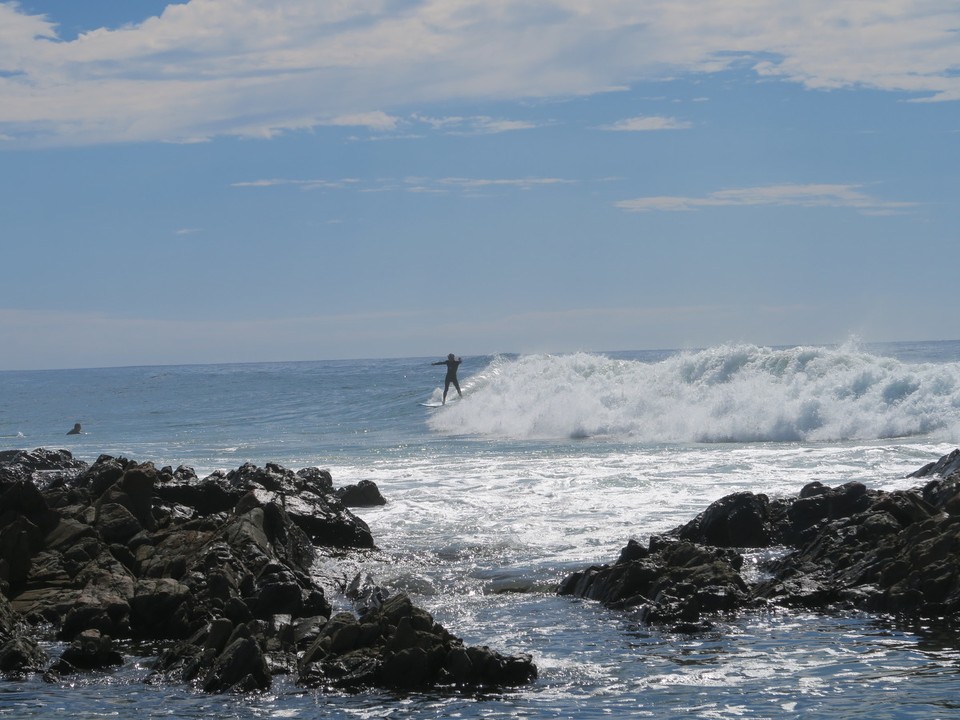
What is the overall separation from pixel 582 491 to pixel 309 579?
800cm

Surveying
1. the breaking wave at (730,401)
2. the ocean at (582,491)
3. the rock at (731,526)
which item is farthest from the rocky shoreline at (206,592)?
the breaking wave at (730,401)

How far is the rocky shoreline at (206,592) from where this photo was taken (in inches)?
361

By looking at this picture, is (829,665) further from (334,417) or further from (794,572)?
(334,417)

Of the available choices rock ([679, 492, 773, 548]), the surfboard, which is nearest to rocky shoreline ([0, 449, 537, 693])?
rock ([679, 492, 773, 548])

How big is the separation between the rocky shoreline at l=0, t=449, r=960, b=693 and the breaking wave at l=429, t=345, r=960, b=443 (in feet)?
48.3

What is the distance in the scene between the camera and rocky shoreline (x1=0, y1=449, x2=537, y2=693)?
9.18 m

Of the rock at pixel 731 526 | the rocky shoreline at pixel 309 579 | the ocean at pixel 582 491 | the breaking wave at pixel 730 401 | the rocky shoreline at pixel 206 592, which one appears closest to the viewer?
the ocean at pixel 582 491

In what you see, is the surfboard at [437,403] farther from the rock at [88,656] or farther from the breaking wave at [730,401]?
the rock at [88,656]

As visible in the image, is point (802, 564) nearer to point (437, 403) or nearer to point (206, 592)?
point (206, 592)

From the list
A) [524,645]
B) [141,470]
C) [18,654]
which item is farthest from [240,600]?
[141,470]

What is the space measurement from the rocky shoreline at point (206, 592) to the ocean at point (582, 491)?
12.0 inches

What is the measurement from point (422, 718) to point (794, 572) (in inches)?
219

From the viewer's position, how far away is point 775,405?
102 feet

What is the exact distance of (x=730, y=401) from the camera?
32.3m
